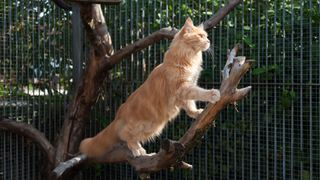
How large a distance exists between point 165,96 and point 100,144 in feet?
2.57

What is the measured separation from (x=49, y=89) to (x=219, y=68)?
1951mm

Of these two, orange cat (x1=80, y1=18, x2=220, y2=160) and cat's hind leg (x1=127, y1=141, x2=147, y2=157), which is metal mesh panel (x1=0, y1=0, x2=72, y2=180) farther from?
cat's hind leg (x1=127, y1=141, x2=147, y2=157)

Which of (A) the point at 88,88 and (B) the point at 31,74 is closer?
(A) the point at 88,88

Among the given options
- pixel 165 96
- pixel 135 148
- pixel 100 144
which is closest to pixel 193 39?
pixel 165 96

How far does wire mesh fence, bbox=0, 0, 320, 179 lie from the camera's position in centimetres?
433

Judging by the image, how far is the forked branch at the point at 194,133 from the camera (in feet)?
9.70

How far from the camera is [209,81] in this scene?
4809mm

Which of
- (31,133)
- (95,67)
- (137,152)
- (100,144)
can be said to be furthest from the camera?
(31,133)

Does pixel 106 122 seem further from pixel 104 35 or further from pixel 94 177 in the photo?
pixel 104 35

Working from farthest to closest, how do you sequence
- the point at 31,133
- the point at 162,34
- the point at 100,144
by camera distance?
1. the point at 31,133
2. the point at 162,34
3. the point at 100,144

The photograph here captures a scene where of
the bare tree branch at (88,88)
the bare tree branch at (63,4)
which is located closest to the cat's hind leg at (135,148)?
the bare tree branch at (88,88)

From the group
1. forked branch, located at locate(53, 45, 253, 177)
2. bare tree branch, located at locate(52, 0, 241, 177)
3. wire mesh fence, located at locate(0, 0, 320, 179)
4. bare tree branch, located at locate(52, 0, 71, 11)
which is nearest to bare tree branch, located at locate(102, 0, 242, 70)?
bare tree branch, located at locate(52, 0, 241, 177)

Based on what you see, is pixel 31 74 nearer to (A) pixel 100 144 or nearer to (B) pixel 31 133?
(B) pixel 31 133

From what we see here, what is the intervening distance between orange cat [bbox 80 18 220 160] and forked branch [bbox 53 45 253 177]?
159mm
